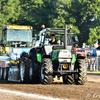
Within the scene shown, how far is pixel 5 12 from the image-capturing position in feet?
139

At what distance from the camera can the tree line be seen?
1610 inches

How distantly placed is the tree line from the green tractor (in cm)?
2712

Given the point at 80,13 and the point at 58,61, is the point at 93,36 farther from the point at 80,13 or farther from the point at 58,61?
the point at 58,61

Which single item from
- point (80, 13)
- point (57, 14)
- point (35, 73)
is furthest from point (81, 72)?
point (80, 13)

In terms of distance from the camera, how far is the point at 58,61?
39.4ft

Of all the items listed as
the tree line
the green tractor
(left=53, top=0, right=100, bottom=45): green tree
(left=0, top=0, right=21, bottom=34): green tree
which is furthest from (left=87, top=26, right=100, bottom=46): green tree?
the green tractor

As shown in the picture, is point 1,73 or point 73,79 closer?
point 73,79

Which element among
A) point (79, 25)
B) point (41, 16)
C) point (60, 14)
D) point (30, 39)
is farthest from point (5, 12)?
point (30, 39)

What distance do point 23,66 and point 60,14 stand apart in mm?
27799

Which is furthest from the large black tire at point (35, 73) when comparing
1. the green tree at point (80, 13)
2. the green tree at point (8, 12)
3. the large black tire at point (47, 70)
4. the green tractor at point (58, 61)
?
the green tree at point (8, 12)

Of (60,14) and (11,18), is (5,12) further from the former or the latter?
(60,14)

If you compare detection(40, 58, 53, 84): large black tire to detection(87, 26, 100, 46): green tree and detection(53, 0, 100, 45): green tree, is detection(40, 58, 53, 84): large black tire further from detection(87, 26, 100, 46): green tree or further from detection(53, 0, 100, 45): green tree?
detection(53, 0, 100, 45): green tree

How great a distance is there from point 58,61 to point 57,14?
1192 inches

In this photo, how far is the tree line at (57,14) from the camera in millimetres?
40906
